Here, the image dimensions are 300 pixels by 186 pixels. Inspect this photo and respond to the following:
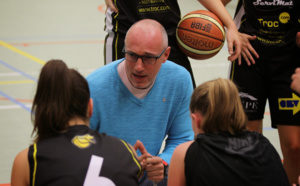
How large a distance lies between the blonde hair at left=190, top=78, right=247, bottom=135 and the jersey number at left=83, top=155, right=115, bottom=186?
0.54 metres

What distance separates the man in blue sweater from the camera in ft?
8.88

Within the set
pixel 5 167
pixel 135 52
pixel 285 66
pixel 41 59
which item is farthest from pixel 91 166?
pixel 41 59

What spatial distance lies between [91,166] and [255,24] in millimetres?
2007

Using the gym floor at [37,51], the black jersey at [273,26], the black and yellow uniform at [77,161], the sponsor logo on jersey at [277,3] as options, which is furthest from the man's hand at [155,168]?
the gym floor at [37,51]

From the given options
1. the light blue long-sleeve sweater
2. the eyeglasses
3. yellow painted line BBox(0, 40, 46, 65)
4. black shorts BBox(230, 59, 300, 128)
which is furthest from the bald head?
yellow painted line BBox(0, 40, 46, 65)

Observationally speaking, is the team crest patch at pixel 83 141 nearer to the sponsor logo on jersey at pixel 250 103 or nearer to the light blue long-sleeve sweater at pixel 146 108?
the light blue long-sleeve sweater at pixel 146 108

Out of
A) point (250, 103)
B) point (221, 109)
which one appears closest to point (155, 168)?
point (221, 109)

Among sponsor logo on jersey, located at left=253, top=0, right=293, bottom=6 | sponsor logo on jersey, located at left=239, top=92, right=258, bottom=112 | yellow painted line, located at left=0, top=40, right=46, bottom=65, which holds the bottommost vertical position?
yellow painted line, located at left=0, top=40, right=46, bottom=65

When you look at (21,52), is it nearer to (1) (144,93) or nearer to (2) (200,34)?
(2) (200,34)

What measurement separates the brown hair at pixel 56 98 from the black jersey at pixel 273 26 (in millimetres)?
1830

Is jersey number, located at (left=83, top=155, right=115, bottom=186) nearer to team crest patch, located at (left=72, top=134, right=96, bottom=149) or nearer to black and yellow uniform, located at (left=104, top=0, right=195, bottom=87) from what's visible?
team crest patch, located at (left=72, top=134, right=96, bottom=149)

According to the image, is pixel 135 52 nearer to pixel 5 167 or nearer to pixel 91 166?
pixel 91 166

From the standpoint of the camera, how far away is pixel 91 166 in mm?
1998

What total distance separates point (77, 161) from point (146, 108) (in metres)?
0.92
